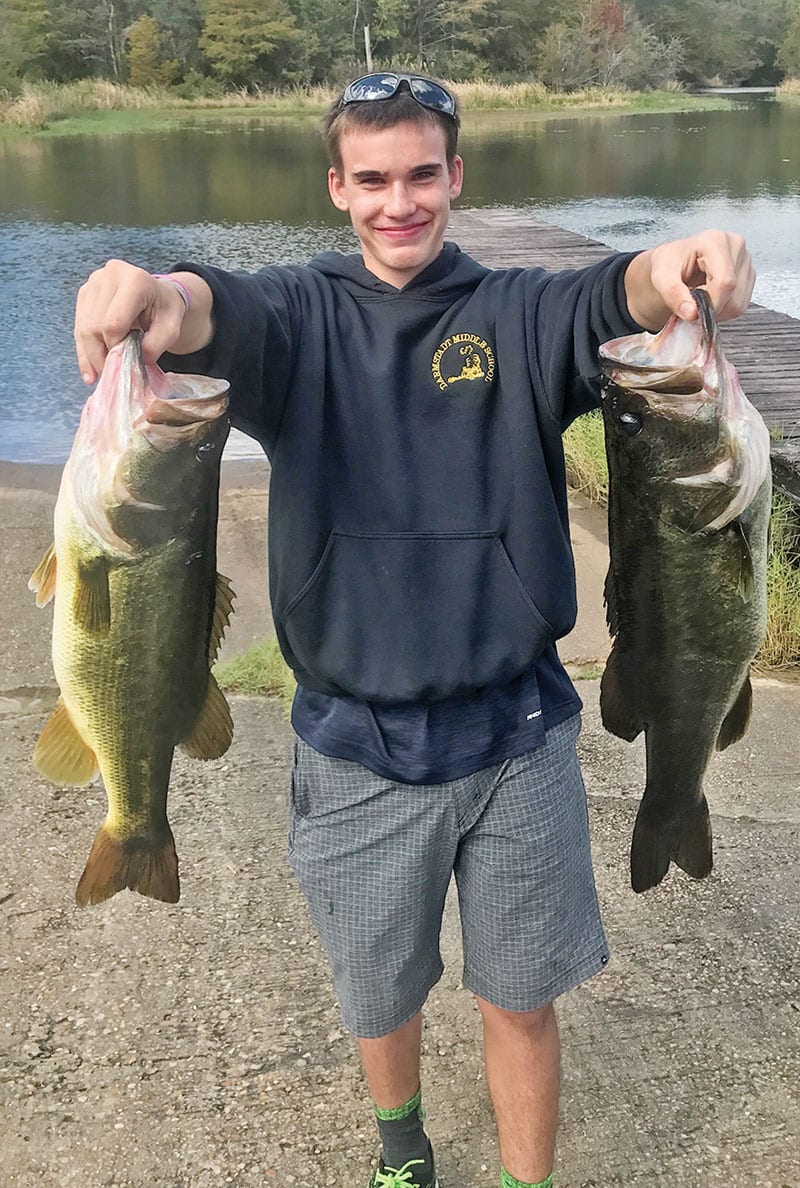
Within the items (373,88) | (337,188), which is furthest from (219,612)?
(373,88)

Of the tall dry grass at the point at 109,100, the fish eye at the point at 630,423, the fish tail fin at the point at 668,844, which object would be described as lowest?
the tall dry grass at the point at 109,100

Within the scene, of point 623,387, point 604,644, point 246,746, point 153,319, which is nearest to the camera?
point 153,319

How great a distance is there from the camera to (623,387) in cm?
164

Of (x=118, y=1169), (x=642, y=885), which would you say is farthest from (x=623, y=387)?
(x=118, y=1169)

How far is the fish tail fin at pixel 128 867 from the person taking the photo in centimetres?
196

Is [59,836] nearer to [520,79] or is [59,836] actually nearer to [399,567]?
[399,567]

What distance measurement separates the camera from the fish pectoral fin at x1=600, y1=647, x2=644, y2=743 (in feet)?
6.51

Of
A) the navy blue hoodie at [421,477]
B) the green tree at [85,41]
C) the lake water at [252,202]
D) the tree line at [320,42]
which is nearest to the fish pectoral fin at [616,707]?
the navy blue hoodie at [421,477]

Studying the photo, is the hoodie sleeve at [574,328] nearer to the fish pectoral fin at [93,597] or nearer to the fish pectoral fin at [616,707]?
the fish pectoral fin at [616,707]

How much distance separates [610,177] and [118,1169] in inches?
1043

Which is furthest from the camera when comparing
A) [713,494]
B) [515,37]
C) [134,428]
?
[515,37]

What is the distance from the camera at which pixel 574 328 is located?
1.83 meters

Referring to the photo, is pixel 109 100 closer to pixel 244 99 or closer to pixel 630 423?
pixel 244 99

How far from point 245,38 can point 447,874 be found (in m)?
54.6
